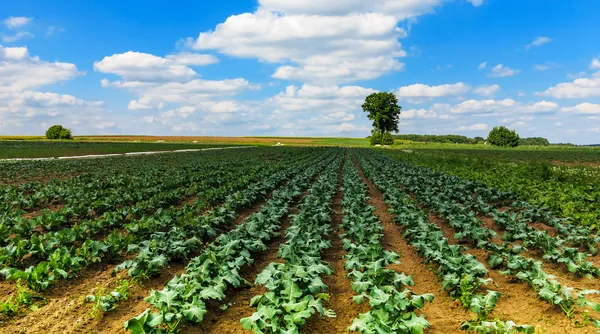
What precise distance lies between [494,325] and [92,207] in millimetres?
11734

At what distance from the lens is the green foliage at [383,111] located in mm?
100062

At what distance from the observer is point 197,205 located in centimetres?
1305

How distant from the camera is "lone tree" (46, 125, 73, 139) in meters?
103

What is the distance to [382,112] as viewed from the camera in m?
99.9

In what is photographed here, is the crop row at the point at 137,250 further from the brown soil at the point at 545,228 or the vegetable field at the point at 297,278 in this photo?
the brown soil at the point at 545,228

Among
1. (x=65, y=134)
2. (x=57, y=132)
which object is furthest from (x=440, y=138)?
(x=57, y=132)

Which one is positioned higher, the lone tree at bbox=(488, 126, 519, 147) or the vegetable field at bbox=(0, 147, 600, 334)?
the lone tree at bbox=(488, 126, 519, 147)

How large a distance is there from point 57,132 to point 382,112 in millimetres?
84461

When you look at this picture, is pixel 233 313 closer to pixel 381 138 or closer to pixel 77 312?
pixel 77 312

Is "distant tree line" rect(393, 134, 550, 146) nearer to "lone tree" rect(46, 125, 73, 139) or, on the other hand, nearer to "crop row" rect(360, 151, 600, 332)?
"lone tree" rect(46, 125, 73, 139)

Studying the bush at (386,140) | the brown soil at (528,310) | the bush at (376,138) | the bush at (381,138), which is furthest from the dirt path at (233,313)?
the bush at (376,138)

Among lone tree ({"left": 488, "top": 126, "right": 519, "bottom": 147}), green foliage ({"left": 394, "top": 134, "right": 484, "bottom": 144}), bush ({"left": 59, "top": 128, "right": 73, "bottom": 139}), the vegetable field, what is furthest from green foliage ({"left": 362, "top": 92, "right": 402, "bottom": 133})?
the vegetable field

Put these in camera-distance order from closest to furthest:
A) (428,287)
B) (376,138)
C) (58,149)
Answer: (428,287) < (58,149) < (376,138)

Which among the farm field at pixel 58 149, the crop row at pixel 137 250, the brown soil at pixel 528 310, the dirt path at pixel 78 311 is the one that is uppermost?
the farm field at pixel 58 149
